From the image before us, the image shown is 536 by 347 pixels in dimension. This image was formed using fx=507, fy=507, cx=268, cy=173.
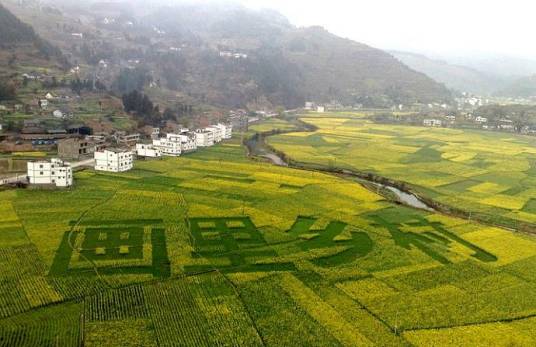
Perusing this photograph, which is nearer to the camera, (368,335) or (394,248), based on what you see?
(368,335)

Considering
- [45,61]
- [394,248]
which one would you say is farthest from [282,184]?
[45,61]

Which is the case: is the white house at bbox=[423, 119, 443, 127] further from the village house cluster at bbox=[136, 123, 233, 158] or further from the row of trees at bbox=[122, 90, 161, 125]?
the row of trees at bbox=[122, 90, 161, 125]

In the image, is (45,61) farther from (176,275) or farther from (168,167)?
(176,275)

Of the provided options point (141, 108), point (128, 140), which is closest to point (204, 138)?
point (128, 140)

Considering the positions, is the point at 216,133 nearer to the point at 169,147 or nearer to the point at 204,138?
the point at 204,138

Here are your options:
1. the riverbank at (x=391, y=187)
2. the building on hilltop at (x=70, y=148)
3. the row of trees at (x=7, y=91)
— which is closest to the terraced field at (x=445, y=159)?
the riverbank at (x=391, y=187)
